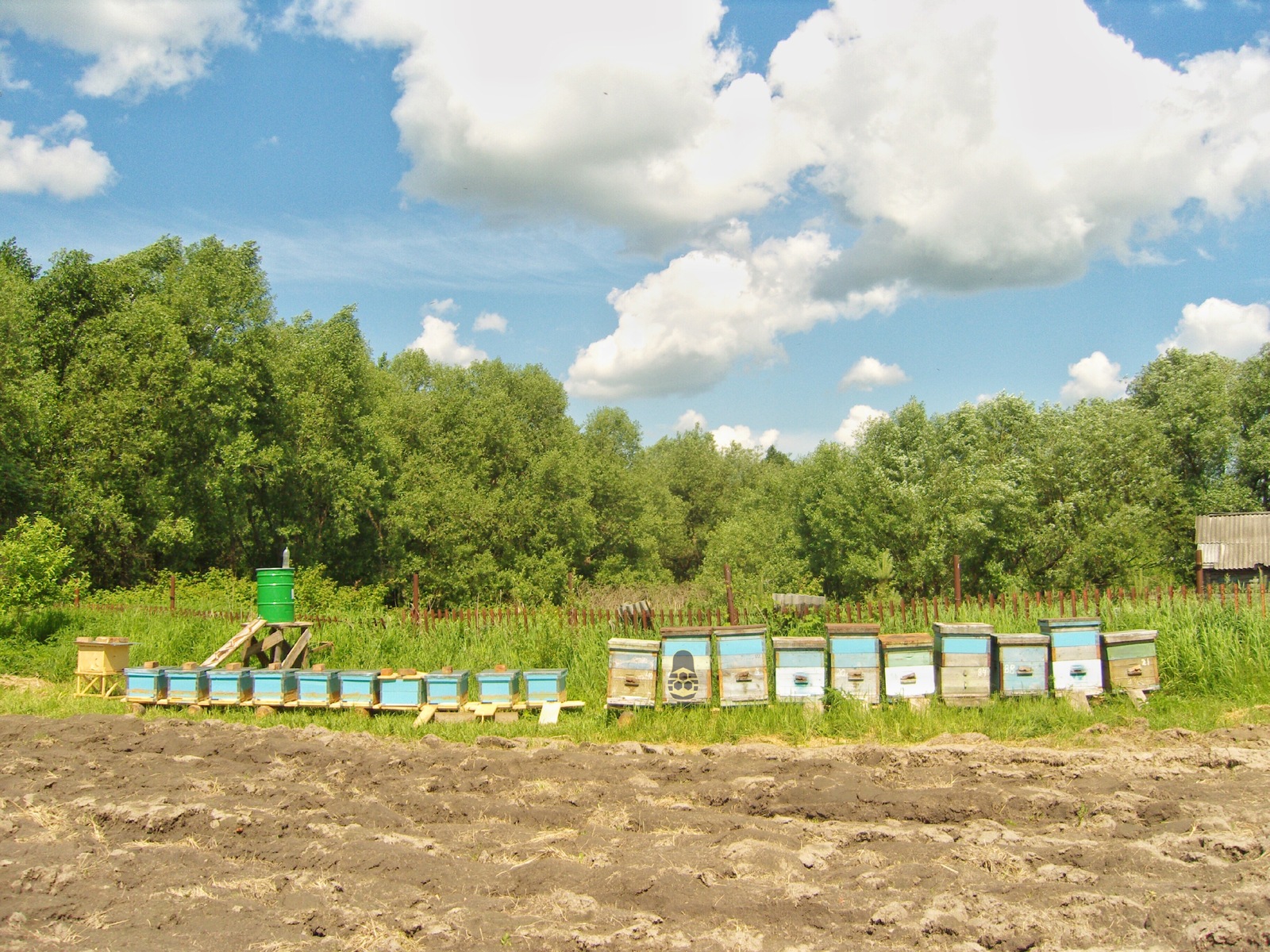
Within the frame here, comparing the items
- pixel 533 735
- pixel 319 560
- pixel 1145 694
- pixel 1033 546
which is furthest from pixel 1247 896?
pixel 319 560

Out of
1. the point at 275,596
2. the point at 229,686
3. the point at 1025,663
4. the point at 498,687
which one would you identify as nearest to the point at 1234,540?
the point at 1025,663

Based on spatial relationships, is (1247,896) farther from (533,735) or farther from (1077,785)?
(533,735)

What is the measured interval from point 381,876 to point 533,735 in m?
4.88

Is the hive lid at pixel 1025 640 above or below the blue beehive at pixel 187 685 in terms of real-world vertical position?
above

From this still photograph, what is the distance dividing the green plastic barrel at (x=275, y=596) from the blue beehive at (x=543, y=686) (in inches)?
196

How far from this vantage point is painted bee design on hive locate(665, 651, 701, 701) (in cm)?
1130

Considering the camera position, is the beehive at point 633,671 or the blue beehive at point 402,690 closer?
the beehive at point 633,671

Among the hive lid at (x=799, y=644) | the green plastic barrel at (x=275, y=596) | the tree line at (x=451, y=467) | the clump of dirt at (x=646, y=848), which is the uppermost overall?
the tree line at (x=451, y=467)

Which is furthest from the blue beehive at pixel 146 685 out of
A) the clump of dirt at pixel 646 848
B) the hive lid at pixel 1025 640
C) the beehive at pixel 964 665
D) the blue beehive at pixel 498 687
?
the hive lid at pixel 1025 640

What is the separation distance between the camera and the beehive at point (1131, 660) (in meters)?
11.0

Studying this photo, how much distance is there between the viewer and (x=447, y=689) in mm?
11852

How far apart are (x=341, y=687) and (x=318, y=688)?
321mm

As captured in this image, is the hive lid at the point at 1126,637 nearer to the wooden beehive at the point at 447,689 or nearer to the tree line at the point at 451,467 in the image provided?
the wooden beehive at the point at 447,689

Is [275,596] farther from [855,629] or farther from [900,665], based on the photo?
[900,665]
